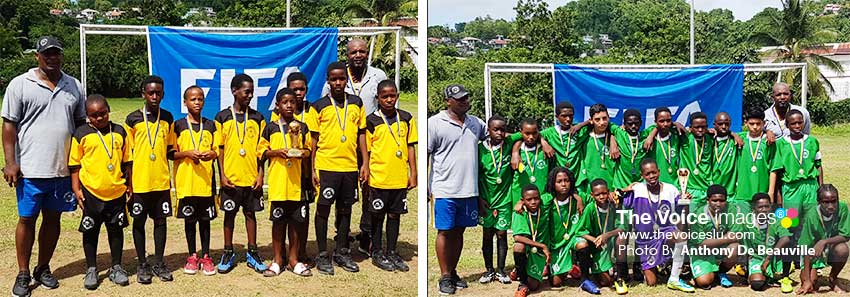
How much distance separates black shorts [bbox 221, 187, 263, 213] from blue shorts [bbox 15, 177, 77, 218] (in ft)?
2.30

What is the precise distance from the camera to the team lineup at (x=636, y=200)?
384 centimetres

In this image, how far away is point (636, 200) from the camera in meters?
3.92

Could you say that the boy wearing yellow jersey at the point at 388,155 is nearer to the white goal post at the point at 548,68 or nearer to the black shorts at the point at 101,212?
the white goal post at the point at 548,68

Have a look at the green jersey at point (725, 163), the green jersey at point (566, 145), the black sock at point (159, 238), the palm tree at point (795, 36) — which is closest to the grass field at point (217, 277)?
the black sock at point (159, 238)

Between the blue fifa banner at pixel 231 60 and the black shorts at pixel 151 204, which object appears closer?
the black shorts at pixel 151 204

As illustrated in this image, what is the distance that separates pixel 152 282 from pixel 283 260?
0.66 m

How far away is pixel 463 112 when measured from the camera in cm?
383

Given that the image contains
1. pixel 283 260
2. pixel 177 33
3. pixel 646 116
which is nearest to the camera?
pixel 283 260

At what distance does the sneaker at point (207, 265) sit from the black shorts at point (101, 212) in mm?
450

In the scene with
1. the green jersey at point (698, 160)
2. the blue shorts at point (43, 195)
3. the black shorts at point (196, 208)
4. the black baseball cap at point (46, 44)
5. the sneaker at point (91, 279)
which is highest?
the black baseball cap at point (46, 44)

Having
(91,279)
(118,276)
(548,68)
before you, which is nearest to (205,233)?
(118,276)

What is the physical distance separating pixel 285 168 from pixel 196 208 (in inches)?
20.3

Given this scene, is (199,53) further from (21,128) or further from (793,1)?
(793,1)

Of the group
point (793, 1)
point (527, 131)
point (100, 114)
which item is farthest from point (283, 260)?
point (793, 1)
